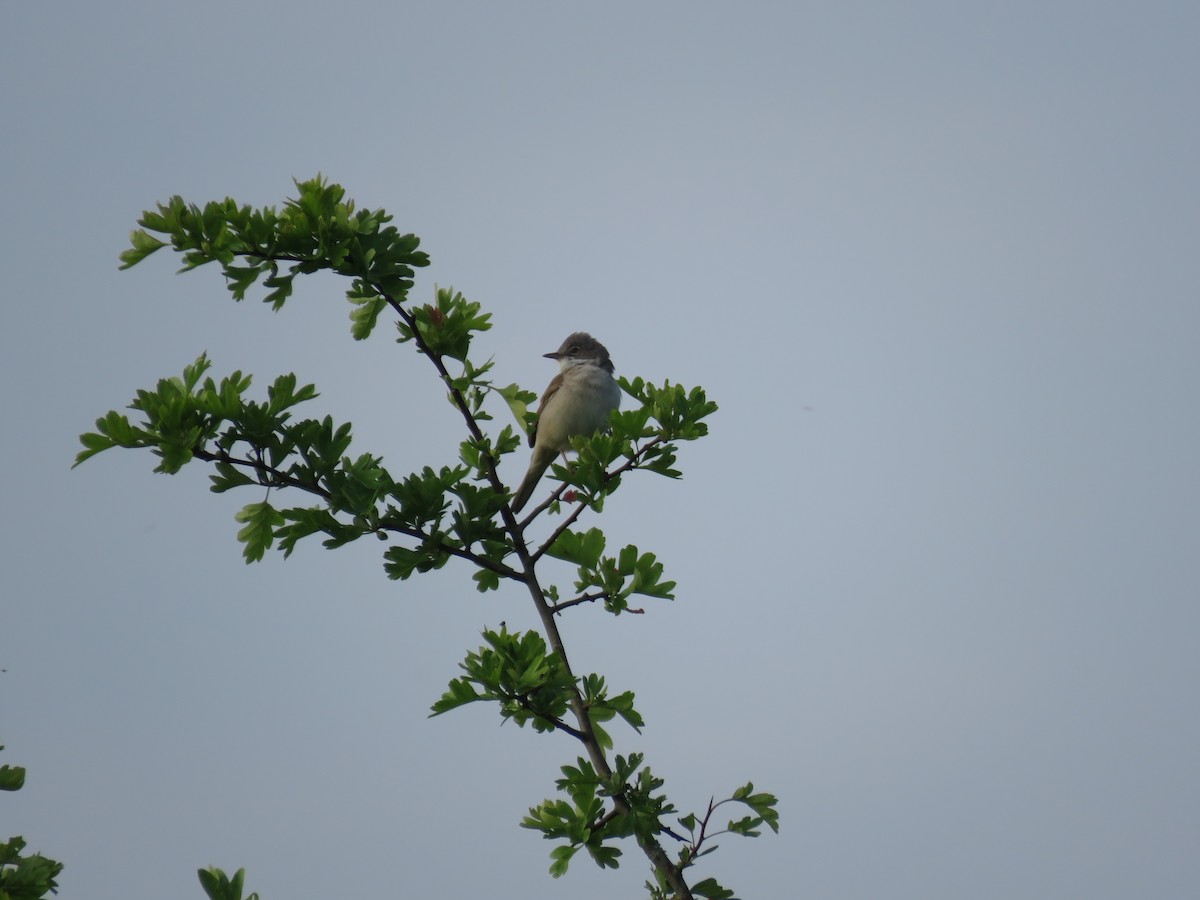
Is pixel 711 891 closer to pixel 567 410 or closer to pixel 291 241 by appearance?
pixel 291 241

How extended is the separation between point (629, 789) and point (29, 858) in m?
2.32

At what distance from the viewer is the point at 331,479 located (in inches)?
201

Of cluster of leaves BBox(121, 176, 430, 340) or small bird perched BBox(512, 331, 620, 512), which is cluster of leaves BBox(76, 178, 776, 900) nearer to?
cluster of leaves BBox(121, 176, 430, 340)

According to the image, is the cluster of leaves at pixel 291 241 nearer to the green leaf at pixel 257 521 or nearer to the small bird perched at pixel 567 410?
the green leaf at pixel 257 521

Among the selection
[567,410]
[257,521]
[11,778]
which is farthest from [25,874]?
[567,410]

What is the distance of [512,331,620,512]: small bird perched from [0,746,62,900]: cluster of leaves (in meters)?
5.19

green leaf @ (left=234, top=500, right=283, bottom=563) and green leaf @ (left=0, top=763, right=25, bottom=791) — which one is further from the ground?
green leaf @ (left=234, top=500, right=283, bottom=563)

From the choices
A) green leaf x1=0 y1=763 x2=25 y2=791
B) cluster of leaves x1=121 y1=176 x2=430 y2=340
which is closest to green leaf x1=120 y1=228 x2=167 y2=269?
cluster of leaves x1=121 y1=176 x2=430 y2=340

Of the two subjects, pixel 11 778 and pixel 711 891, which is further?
pixel 711 891

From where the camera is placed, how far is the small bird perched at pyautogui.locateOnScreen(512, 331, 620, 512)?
9.32 metres

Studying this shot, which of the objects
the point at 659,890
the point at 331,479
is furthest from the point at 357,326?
the point at 659,890

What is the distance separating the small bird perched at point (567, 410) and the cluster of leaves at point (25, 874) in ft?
17.0

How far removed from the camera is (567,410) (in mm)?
9383

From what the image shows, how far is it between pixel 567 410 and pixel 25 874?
5936mm
